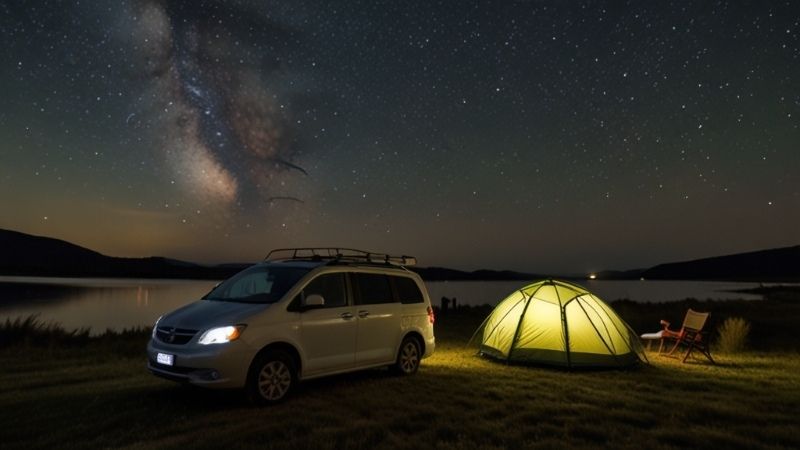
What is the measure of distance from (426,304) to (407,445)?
523 cm

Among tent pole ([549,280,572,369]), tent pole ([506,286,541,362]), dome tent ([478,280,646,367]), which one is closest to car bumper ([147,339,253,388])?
tent pole ([506,286,541,362])

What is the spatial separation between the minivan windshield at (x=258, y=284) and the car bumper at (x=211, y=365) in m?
1.08

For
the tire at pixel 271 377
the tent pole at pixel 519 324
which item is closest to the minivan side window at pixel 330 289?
the tire at pixel 271 377

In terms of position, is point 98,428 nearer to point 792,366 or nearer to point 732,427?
point 732,427

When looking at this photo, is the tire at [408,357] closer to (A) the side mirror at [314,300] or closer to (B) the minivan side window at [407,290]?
(B) the minivan side window at [407,290]

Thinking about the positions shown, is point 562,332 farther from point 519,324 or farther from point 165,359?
point 165,359

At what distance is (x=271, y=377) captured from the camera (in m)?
8.08

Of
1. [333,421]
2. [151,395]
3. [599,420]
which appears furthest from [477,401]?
[151,395]

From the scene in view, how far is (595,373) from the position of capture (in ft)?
37.9

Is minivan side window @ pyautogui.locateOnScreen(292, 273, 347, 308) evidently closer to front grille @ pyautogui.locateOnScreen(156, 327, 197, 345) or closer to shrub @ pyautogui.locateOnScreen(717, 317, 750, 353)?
front grille @ pyautogui.locateOnScreen(156, 327, 197, 345)

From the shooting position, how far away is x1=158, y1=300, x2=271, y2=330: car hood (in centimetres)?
777

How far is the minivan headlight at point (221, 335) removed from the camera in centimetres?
762

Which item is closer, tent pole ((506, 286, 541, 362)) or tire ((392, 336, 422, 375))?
tire ((392, 336, 422, 375))

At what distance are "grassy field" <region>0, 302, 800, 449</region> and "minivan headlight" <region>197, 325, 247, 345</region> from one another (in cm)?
98
